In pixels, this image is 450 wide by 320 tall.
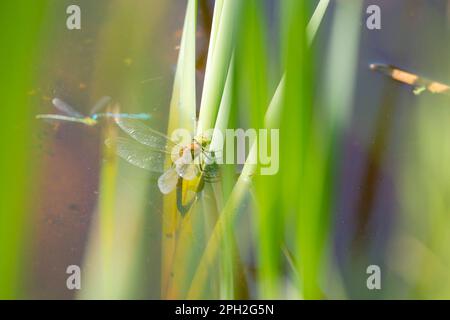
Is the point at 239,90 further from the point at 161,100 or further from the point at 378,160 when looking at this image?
the point at 378,160

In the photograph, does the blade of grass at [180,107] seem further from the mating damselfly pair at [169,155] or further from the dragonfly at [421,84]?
the dragonfly at [421,84]

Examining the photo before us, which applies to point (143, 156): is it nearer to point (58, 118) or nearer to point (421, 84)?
point (58, 118)

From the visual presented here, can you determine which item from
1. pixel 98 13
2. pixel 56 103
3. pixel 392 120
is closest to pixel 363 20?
pixel 392 120

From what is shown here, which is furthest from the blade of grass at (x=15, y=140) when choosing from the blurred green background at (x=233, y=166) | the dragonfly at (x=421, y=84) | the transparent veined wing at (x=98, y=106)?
the dragonfly at (x=421, y=84)

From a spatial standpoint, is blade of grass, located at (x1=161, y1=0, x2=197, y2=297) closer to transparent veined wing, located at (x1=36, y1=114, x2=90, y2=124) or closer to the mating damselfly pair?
the mating damselfly pair

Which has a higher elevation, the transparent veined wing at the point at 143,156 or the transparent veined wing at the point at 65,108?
the transparent veined wing at the point at 65,108

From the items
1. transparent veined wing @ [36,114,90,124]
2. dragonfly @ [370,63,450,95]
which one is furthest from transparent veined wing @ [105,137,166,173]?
dragonfly @ [370,63,450,95]
